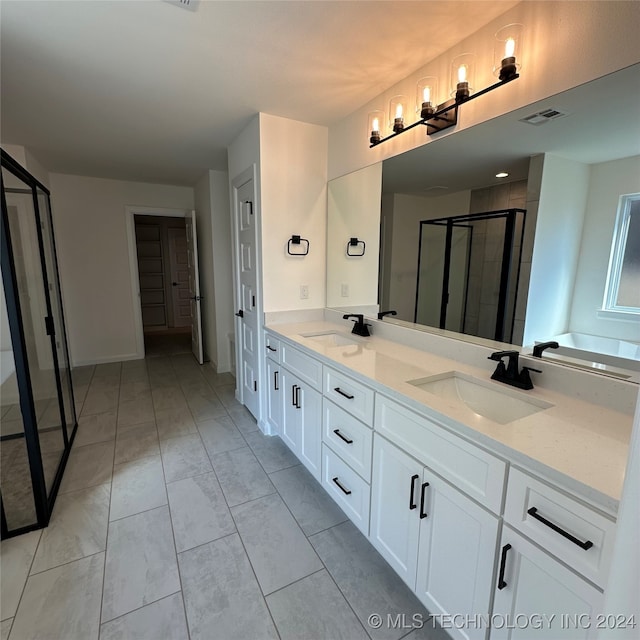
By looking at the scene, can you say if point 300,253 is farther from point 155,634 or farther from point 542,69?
point 155,634

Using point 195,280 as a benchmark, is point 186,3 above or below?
above

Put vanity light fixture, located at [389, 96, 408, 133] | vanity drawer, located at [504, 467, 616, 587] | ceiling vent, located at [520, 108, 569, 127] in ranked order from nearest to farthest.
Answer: vanity drawer, located at [504, 467, 616, 587]
ceiling vent, located at [520, 108, 569, 127]
vanity light fixture, located at [389, 96, 408, 133]

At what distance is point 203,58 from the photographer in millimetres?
1694

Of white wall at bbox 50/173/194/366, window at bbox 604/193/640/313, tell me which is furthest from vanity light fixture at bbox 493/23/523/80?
white wall at bbox 50/173/194/366

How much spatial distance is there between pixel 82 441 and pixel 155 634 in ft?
6.02

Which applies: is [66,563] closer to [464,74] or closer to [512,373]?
[512,373]

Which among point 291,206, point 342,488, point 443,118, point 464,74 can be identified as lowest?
point 342,488

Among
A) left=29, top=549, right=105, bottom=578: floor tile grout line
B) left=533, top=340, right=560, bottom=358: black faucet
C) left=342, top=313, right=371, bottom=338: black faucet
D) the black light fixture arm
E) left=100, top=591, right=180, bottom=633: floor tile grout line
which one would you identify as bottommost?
left=29, top=549, right=105, bottom=578: floor tile grout line

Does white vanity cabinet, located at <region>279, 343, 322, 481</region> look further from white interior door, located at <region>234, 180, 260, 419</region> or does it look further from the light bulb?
the light bulb

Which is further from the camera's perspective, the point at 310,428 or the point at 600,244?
the point at 310,428

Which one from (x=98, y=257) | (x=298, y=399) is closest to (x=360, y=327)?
(x=298, y=399)

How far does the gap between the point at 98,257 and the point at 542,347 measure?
4.92 m

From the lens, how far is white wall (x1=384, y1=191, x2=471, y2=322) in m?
2.04

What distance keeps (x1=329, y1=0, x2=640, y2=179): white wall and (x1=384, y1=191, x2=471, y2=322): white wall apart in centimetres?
37
